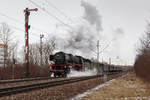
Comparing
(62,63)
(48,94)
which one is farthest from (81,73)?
(48,94)

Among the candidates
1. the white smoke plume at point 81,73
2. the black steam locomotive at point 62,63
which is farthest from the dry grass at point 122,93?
the white smoke plume at point 81,73

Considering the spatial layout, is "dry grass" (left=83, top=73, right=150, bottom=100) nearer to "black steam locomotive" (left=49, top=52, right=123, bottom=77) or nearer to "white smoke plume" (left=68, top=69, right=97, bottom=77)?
"black steam locomotive" (left=49, top=52, right=123, bottom=77)

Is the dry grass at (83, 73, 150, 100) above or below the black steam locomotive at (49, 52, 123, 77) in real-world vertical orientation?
below

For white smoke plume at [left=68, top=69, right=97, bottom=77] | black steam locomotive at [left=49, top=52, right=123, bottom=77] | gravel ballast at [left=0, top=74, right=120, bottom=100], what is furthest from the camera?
white smoke plume at [left=68, top=69, right=97, bottom=77]

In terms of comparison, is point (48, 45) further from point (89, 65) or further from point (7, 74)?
point (7, 74)

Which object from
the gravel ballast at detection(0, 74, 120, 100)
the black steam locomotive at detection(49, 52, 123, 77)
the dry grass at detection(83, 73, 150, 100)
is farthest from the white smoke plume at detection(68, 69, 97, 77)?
the gravel ballast at detection(0, 74, 120, 100)

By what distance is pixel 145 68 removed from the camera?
42.8ft

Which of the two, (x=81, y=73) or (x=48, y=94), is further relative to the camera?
(x=81, y=73)

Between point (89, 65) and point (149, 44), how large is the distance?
40.8 feet

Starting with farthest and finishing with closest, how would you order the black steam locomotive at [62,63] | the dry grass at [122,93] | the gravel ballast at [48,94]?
the black steam locomotive at [62,63] → the gravel ballast at [48,94] → the dry grass at [122,93]

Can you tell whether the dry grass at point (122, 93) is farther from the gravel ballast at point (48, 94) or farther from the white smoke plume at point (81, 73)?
the white smoke plume at point (81, 73)

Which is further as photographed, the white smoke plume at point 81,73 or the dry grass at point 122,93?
the white smoke plume at point 81,73

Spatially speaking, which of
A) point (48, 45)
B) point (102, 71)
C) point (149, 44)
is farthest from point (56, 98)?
point (48, 45)

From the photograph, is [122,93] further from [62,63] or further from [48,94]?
[62,63]
